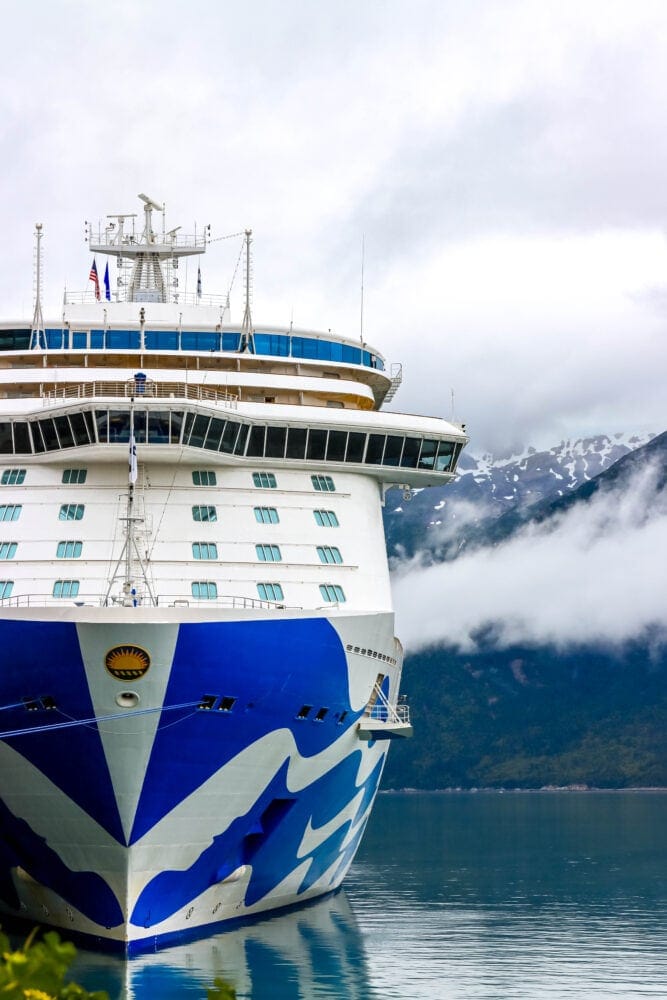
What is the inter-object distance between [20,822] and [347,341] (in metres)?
15.4

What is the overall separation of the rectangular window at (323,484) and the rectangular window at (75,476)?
197 inches

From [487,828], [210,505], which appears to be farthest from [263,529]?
[487,828]

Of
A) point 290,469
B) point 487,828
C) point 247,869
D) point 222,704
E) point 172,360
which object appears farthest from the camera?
point 487,828

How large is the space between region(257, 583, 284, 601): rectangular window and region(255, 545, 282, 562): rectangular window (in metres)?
0.63

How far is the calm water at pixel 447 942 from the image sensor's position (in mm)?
29266

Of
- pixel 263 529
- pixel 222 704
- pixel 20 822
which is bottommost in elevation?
pixel 20 822

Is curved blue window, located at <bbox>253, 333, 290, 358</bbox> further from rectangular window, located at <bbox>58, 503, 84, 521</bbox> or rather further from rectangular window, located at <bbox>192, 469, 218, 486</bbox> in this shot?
rectangular window, located at <bbox>58, 503, 84, 521</bbox>

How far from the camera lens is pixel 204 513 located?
33906 millimetres

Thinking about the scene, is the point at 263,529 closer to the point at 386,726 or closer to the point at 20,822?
the point at 386,726

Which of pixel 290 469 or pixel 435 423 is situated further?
pixel 435 423

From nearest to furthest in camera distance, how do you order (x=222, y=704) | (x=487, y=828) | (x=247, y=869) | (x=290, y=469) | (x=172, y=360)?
(x=222, y=704) < (x=247, y=869) < (x=290, y=469) < (x=172, y=360) < (x=487, y=828)

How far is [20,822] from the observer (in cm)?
3055

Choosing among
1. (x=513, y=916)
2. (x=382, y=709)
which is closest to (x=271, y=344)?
(x=382, y=709)

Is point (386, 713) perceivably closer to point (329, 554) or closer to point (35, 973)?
point (329, 554)
